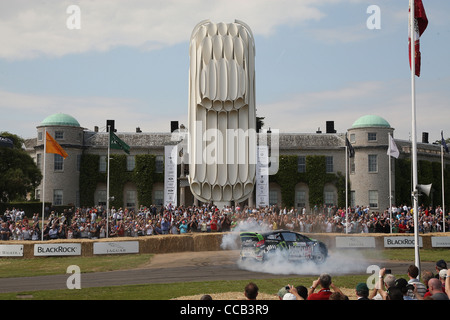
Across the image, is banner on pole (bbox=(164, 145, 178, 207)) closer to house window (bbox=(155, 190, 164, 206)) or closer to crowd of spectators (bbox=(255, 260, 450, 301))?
house window (bbox=(155, 190, 164, 206))

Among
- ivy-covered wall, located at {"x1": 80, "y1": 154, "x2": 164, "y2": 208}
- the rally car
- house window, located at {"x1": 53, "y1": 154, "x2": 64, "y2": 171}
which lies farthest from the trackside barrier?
ivy-covered wall, located at {"x1": 80, "y1": 154, "x2": 164, "y2": 208}

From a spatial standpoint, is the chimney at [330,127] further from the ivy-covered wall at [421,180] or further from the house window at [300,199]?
the house window at [300,199]

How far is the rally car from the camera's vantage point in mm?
24953

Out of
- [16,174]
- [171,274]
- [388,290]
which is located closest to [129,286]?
[171,274]

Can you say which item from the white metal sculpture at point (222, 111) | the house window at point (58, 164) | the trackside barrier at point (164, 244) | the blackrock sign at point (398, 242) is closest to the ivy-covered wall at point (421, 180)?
the trackside barrier at point (164, 244)

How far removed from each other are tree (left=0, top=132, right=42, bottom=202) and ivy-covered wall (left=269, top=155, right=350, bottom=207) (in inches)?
1130

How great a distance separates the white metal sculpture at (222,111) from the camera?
13609mm

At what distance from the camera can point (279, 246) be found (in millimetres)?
25047

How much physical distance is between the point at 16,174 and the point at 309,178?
115 feet

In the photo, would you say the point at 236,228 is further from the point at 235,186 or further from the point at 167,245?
the point at 235,186
